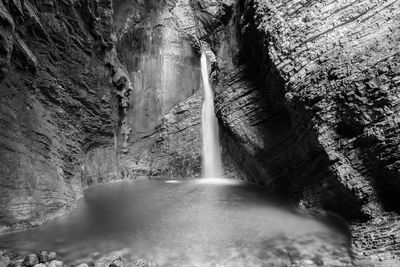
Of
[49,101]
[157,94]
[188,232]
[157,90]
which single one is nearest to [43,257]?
[188,232]

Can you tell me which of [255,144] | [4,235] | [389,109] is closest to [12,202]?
[4,235]

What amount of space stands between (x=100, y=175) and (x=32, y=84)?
7.62m

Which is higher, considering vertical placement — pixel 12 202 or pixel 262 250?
pixel 12 202

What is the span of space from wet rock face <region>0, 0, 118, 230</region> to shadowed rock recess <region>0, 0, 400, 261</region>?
59 mm

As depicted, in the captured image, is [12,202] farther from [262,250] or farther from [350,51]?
[350,51]

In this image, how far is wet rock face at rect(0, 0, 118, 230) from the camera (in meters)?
8.57

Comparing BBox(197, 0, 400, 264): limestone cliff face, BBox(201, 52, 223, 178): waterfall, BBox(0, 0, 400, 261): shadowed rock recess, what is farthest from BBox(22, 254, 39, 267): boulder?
BBox(201, 52, 223, 178): waterfall

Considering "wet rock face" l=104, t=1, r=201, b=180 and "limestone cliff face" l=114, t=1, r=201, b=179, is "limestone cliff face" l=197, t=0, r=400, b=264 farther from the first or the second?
"wet rock face" l=104, t=1, r=201, b=180

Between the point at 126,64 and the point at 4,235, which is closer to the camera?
the point at 4,235

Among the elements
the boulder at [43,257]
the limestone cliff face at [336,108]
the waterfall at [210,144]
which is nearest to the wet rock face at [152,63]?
the waterfall at [210,144]

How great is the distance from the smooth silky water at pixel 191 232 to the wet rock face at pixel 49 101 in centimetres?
112

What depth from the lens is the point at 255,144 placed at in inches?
526

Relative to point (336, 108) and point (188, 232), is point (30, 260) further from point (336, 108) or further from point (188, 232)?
point (336, 108)

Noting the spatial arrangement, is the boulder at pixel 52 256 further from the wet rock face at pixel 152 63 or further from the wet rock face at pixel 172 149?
the wet rock face at pixel 152 63
